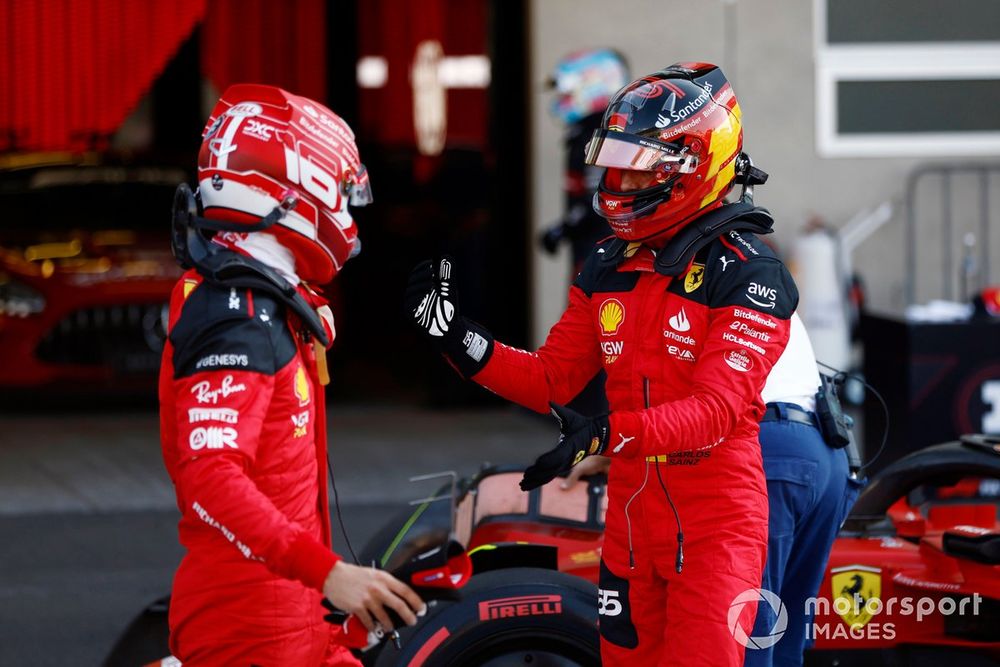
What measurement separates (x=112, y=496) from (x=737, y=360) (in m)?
5.20

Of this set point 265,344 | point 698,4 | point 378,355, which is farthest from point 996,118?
point 265,344

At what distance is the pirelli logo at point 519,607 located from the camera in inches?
144

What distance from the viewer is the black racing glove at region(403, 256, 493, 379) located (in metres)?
3.39

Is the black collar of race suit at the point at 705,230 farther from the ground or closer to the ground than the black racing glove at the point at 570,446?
farther from the ground

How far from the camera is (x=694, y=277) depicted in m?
3.28

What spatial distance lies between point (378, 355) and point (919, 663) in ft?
30.8

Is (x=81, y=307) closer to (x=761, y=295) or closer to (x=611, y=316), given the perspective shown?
(x=611, y=316)

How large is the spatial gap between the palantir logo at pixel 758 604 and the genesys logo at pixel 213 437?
3.83 ft

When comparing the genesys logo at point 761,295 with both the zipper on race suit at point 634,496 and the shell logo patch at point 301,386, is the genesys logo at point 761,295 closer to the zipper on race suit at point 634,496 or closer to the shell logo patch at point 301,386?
the zipper on race suit at point 634,496

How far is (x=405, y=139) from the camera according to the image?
14.8 meters

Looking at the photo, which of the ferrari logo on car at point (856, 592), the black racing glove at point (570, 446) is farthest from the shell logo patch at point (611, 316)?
the ferrari logo on car at point (856, 592)

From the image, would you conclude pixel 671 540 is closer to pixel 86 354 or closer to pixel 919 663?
pixel 919 663

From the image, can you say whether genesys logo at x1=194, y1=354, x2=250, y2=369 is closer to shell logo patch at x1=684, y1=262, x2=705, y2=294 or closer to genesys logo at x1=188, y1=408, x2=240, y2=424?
genesys logo at x1=188, y1=408, x2=240, y2=424

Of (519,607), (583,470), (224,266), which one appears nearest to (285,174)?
(224,266)
